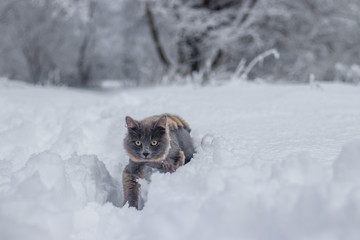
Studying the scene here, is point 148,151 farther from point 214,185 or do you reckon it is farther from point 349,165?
point 349,165

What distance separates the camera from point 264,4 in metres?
6.64

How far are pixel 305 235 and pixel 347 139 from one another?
966mm

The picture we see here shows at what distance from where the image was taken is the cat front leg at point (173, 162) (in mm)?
1757

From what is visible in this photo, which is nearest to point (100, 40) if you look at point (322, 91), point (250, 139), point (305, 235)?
point (322, 91)

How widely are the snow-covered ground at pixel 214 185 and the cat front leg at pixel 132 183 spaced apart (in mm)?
109

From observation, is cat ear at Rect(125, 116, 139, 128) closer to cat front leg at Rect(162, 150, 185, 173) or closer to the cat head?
the cat head

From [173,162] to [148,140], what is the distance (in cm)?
21

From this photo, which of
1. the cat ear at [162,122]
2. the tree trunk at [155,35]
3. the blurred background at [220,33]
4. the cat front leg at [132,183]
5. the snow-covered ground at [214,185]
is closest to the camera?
the snow-covered ground at [214,185]

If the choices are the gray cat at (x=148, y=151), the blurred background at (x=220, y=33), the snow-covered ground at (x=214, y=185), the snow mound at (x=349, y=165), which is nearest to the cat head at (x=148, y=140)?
the gray cat at (x=148, y=151)

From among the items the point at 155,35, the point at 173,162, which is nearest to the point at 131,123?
the point at 173,162

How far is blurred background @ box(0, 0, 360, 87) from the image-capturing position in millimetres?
6516

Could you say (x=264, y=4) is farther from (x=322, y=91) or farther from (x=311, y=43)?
(x=322, y=91)

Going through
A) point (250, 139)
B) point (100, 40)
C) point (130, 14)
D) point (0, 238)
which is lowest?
point (100, 40)

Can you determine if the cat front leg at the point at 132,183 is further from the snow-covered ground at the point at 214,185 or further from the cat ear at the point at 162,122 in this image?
the cat ear at the point at 162,122
